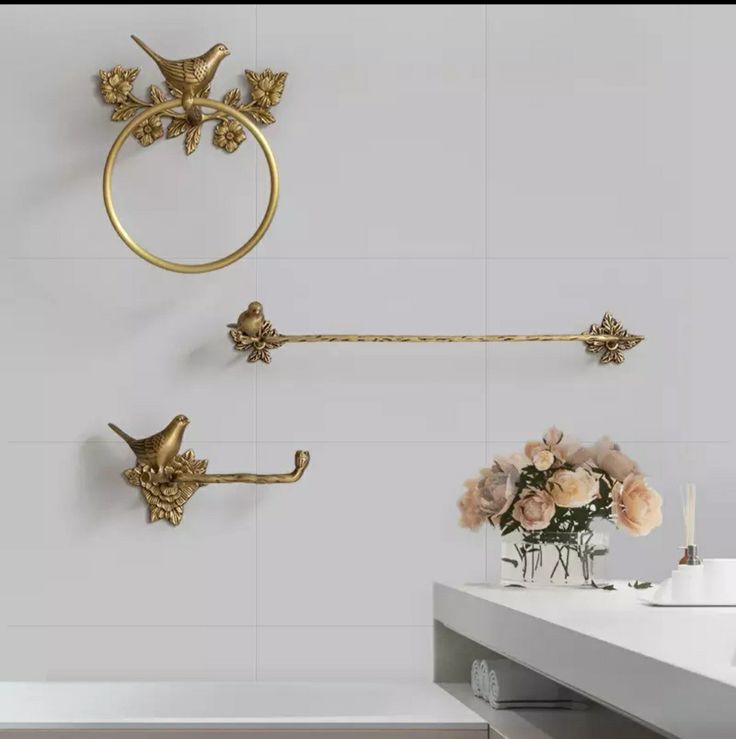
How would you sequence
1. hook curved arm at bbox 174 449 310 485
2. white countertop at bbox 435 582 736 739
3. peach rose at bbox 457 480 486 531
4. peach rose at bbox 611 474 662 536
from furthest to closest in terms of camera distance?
hook curved arm at bbox 174 449 310 485 < peach rose at bbox 457 480 486 531 < peach rose at bbox 611 474 662 536 < white countertop at bbox 435 582 736 739

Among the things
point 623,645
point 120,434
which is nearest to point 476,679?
point 623,645

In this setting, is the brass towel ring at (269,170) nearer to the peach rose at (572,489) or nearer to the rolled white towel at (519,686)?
the peach rose at (572,489)

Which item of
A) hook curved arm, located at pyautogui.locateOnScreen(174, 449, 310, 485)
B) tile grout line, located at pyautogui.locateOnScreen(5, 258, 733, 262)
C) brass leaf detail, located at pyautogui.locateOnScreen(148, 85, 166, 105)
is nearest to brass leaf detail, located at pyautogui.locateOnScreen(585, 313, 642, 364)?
tile grout line, located at pyautogui.locateOnScreen(5, 258, 733, 262)

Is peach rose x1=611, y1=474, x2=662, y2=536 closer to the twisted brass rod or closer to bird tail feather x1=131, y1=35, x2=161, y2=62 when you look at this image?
the twisted brass rod

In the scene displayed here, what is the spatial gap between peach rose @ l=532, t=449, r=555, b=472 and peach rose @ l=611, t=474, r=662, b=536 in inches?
4.0

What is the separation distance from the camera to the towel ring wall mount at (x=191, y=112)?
7.11 ft

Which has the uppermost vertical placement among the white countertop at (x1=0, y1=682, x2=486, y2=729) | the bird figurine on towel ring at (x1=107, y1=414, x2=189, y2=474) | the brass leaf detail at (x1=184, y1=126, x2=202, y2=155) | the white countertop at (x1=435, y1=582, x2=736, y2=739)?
the brass leaf detail at (x1=184, y1=126, x2=202, y2=155)

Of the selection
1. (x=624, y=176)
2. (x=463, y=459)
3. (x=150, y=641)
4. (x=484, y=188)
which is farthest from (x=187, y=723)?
(x=624, y=176)

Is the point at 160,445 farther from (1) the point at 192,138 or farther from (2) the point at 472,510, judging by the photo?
(2) the point at 472,510

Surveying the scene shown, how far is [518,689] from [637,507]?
10.8 inches

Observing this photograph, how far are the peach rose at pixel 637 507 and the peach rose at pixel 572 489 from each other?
1.5 inches

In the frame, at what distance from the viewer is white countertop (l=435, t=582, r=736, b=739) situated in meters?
0.75

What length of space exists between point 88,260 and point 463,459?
0.84 meters

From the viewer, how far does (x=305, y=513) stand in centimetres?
233
